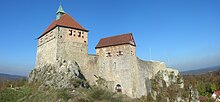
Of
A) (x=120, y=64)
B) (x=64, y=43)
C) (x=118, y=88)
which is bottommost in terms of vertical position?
(x=118, y=88)

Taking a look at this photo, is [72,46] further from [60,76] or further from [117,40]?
[117,40]

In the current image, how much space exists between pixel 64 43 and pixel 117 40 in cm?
860

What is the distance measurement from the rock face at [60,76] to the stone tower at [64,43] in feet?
3.76

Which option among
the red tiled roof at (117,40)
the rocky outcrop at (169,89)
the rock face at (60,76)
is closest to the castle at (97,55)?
the red tiled roof at (117,40)

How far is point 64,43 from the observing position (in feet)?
109

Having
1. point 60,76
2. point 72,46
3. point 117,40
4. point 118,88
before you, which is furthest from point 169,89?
point 60,76

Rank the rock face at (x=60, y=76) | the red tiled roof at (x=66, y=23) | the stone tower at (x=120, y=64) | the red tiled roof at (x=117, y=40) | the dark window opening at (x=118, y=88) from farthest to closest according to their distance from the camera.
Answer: the red tiled roof at (x=117, y=40) < the dark window opening at (x=118, y=88) < the stone tower at (x=120, y=64) < the red tiled roof at (x=66, y=23) < the rock face at (x=60, y=76)

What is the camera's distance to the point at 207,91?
2746 inches

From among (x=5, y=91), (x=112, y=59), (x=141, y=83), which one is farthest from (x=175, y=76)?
(x=5, y=91)

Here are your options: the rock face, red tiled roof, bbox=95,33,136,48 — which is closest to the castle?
red tiled roof, bbox=95,33,136,48

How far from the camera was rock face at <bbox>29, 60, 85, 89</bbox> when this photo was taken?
29970mm

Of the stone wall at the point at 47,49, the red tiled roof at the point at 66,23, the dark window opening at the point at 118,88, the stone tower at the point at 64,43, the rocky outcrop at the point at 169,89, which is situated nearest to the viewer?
the stone tower at the point at 64,43

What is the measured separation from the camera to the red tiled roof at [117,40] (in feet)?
120

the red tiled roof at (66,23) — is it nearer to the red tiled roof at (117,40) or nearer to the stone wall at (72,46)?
the stone wall at (72,46)
